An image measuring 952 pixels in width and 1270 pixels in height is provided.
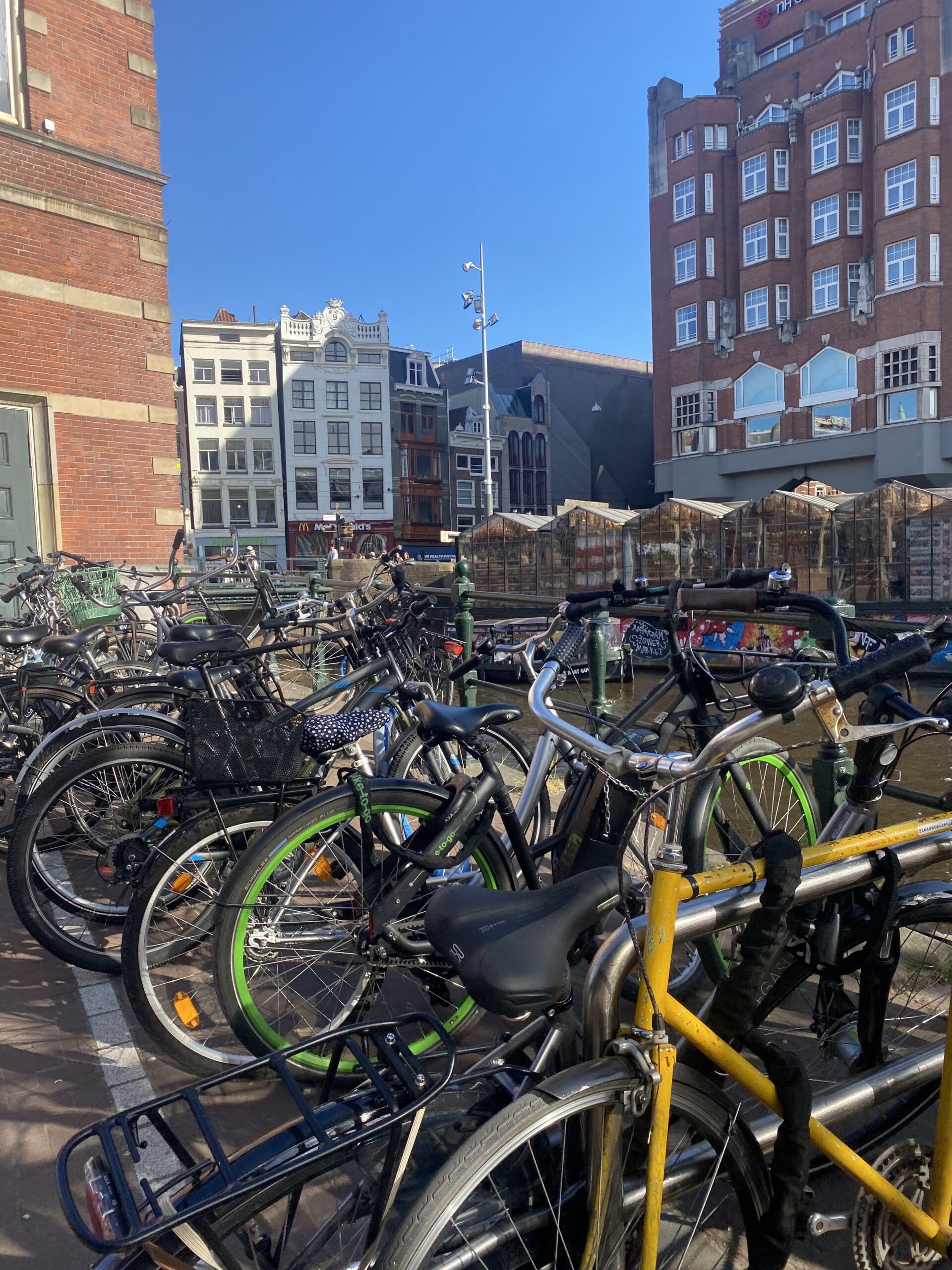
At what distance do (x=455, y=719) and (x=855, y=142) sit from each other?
130ft

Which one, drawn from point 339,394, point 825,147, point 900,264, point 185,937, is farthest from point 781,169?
point 185,937

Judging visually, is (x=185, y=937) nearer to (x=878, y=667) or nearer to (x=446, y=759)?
(x=446, y=759)

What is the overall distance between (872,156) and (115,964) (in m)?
39.0

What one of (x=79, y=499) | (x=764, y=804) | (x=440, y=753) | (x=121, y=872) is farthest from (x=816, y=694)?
(x=79, y=499)

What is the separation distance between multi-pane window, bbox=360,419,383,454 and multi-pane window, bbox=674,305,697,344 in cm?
1596

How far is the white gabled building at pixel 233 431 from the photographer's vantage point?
4378cm

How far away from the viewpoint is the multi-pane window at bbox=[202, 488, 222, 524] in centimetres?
4412

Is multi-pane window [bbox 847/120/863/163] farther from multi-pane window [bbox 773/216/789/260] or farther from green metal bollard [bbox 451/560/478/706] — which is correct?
Result: green metal bollard [bbox 451/560/478/706]

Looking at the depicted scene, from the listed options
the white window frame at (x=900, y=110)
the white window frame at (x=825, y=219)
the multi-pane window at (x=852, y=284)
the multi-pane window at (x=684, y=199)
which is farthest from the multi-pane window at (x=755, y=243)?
the white window frame at (x=900, y=110)

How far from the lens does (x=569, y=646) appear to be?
3.12m

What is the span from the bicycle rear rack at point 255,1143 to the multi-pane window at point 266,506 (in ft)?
147

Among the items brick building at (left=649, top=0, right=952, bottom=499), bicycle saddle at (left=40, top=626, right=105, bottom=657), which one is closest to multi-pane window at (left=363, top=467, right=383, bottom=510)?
brick building at (left=649, top=0, right=952, bottom=499)

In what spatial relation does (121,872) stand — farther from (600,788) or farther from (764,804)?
(764,804)

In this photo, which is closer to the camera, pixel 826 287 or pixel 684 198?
pixel 826 287
